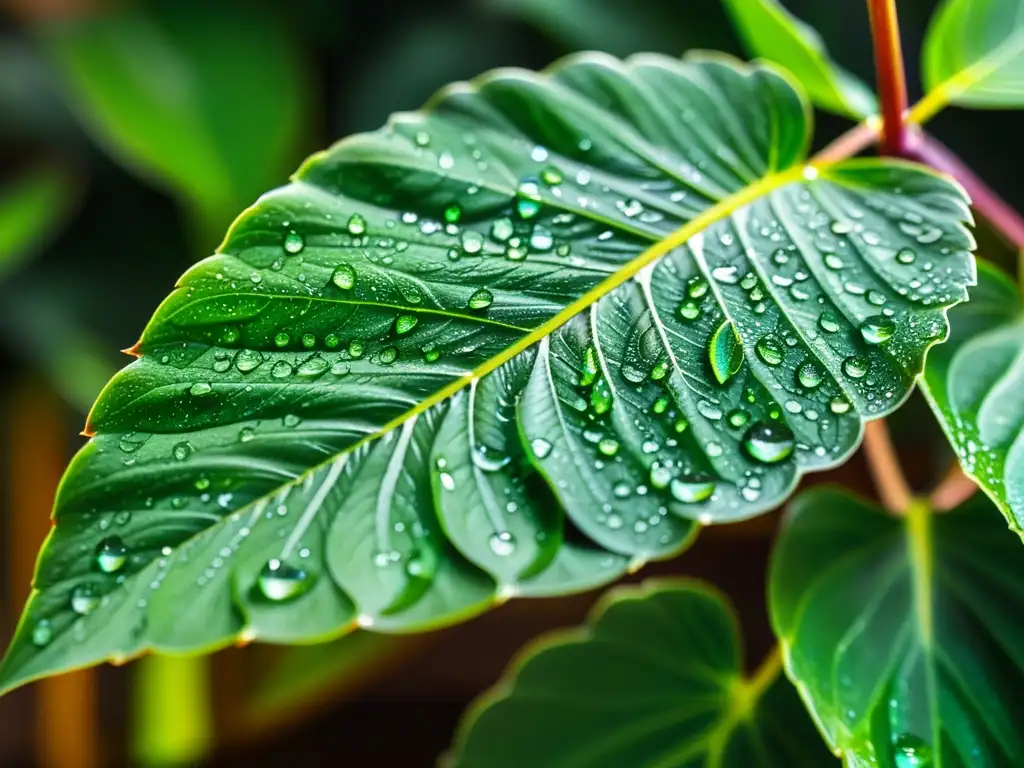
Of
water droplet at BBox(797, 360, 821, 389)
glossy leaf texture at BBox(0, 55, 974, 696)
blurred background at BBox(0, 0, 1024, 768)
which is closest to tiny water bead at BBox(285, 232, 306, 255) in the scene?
glossy leaf texture at BBox(0, 55, 974, 696)

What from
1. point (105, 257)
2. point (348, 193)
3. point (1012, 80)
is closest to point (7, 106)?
point (105, 257)

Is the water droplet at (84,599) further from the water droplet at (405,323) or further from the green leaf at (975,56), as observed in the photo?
the green leaf at (975,56)

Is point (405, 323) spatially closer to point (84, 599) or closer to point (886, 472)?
point (84, 599)

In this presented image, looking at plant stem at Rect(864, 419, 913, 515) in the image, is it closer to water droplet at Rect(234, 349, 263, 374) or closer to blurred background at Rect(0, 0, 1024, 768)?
blurred background at Rect(0, 0, 1024, 768)

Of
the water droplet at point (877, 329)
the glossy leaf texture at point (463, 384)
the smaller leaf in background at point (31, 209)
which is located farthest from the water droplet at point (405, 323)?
the smaller leaf in background at point (31, 209)

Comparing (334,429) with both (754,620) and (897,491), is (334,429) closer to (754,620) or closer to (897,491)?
(897,491)
